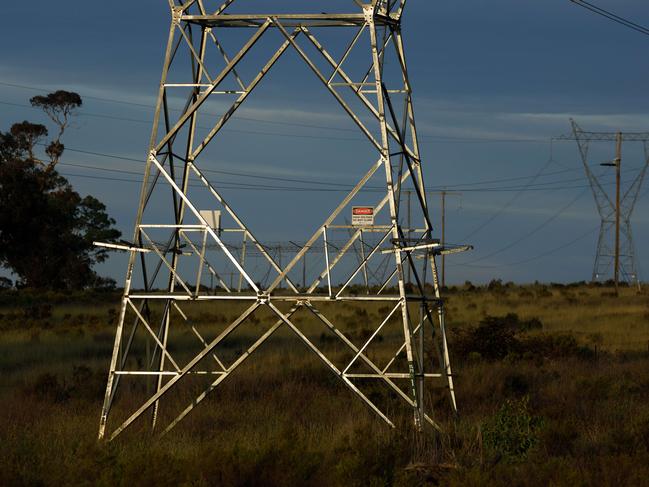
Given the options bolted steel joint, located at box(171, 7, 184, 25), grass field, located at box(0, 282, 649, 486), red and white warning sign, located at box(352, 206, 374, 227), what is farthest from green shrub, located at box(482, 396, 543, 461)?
bolted steel joint, located at box(171, 7, 184, 25)

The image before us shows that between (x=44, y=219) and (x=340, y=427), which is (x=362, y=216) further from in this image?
(x=44, y=219)

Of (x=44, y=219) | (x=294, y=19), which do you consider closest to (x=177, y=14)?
(x=294, y=19)

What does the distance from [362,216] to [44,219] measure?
5893 centimetres

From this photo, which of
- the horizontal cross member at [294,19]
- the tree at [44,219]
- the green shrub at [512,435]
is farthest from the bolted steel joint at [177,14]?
the tree at [44,219]

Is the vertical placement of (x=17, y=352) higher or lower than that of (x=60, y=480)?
higher

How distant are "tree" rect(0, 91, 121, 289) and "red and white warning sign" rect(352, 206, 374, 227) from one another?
2154 inches

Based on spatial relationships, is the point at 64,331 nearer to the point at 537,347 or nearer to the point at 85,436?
the point at 537,347

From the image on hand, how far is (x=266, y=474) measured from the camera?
14156mm

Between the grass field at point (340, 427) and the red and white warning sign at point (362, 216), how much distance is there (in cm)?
285

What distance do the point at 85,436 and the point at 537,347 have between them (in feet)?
60.6

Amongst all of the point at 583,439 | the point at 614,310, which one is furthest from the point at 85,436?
the point at 614,310

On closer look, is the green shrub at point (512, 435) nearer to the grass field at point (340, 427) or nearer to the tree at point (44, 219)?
the grass field at point (340, 427)

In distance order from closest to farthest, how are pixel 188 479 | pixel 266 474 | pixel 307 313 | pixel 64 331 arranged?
1. pixel 188 479
2. pixel 266 474
3. pixel 64 331
4. pixel 307 313

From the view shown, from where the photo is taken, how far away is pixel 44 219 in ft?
237
